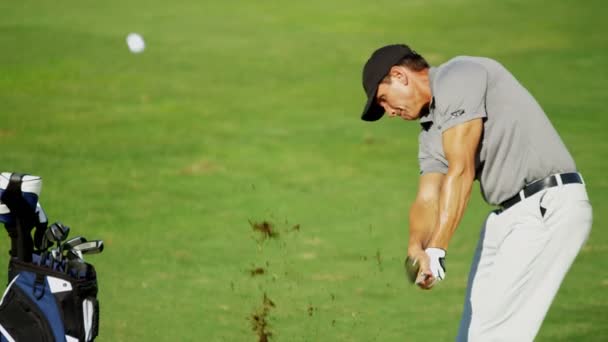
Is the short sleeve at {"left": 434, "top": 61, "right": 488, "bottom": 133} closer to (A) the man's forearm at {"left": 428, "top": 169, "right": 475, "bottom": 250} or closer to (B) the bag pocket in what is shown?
(A) the man's forearm at {"left": 428, "top": 169, "right": 475, "bottom": 250}

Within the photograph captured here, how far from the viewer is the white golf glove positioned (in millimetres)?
5707

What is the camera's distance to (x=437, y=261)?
5.72 meters

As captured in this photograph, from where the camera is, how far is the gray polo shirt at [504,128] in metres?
5.84

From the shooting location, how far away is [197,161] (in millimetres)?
13281

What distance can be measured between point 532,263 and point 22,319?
8.75 ft

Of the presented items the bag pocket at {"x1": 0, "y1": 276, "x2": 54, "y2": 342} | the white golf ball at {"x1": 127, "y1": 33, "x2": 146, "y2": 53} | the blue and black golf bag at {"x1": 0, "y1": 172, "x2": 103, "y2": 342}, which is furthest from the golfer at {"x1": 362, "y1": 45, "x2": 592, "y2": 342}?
the white golf ball at {"x1": 127, "y1": 33, "x2": 146, "y2": 53}

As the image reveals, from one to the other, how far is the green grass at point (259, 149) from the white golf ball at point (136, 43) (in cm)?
22

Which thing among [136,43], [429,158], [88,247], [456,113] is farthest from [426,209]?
[136,43]

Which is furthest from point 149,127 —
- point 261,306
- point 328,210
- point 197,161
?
point 261,306

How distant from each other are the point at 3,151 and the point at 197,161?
2.32m

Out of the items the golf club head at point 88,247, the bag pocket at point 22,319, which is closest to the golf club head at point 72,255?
the golf club head at point 88,247

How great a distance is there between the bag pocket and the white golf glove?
1.96 meters

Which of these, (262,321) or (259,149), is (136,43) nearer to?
(259,149)

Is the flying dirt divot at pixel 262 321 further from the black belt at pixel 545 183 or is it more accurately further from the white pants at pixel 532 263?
the black belt at pixel 545 183
